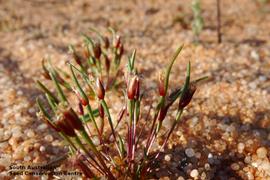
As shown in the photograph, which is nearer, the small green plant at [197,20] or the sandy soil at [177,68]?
the sandy soil at [177,68]

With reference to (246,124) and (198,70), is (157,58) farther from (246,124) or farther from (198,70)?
(246,124)

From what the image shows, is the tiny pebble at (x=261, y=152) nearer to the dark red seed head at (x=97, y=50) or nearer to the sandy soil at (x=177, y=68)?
the sandy soil at (x=177, y=68)

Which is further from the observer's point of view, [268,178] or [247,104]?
[247,104]

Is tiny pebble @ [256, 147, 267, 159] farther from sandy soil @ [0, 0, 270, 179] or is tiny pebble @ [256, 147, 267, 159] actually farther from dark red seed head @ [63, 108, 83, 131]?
dark red seed head @ [63, 108, 83, 131]

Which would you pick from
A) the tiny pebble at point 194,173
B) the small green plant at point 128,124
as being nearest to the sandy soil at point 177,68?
the tiny pebble at point 194,173

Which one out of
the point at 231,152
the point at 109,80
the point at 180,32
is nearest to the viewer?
the point at 231,152

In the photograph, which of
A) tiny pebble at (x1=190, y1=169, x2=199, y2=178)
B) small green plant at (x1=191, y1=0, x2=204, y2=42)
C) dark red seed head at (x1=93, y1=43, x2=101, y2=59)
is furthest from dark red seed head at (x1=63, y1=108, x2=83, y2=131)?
small green plant at (x1=191, y1=0, x2=204, y2=42)

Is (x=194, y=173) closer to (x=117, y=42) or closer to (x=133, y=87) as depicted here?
(x=133, y=87)

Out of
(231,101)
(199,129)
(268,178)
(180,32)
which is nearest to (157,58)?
(180,32)

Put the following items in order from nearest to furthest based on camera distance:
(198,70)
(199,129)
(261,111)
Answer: (199,129) < (261,111) < (198,70)

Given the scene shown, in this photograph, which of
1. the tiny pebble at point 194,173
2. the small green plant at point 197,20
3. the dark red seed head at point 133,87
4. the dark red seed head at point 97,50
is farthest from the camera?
the small green plant at point 197,20
